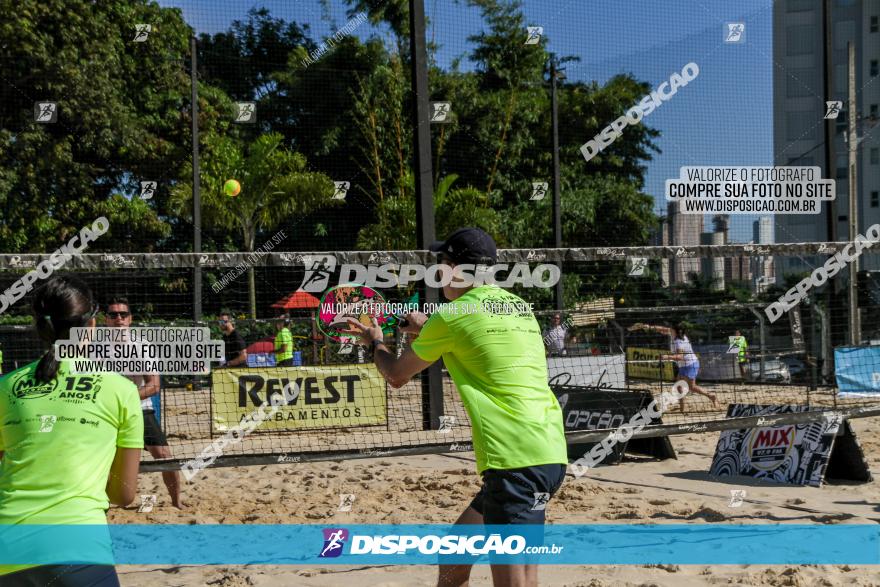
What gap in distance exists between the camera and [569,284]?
1984 cm

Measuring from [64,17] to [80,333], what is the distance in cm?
1986

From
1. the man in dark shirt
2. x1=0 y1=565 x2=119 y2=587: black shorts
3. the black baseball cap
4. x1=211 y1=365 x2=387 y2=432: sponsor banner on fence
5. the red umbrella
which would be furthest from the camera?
the red umbrella

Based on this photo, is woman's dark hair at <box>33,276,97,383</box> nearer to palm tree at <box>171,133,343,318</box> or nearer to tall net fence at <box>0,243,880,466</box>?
tall net fence at <box>0,243,880,466</box>

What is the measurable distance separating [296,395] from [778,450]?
196 inches

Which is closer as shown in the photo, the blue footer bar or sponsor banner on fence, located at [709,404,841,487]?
the blue footer bar

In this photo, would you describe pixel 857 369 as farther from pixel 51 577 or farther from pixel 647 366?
pixel 51 577

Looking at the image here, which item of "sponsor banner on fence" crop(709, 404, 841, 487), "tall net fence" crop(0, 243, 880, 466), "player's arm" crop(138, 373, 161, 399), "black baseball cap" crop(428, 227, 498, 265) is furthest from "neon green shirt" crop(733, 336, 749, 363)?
"black baseball cap" crop(428, 227, 498, 265)

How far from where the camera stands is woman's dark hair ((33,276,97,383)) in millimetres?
2400

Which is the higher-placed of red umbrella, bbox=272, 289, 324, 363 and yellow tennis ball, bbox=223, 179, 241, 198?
yellow tennis ball, bbox=223, 179, 241, 198

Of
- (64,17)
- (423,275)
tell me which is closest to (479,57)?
(64,17)

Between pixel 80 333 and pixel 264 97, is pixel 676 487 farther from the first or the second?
pixel 264 97

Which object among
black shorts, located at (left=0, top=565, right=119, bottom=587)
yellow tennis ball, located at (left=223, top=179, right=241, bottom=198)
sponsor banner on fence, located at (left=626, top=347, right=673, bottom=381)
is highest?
yellow tennis ball, located at (left=223, top=179, right=241, bottom=198)

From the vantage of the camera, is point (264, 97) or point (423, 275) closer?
point (423, 275)

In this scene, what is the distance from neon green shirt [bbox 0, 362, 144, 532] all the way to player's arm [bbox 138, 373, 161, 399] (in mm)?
3833
